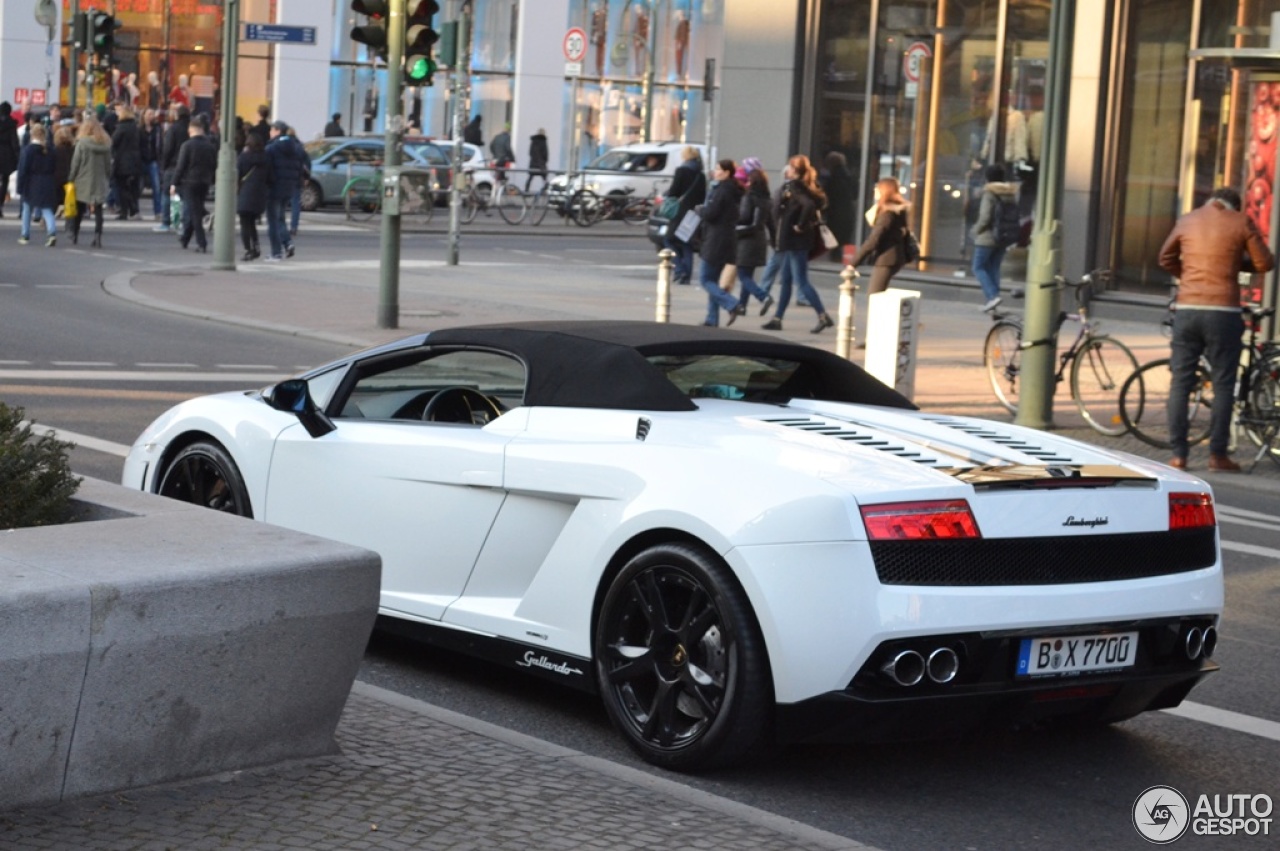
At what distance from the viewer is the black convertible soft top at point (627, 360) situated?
6.28m

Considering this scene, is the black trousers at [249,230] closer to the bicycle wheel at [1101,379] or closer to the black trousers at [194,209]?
the black trousers at [194,209]

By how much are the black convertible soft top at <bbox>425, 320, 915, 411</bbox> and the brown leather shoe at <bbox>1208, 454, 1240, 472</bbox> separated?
6729 millimetres

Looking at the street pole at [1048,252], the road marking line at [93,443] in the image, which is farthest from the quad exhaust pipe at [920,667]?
the street pole at [1048,252]

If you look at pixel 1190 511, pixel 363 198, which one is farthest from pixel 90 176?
pixel 1190 511

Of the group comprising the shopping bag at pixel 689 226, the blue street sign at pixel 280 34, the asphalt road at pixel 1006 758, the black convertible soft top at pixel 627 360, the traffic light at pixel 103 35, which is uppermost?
the blue street sign at pixel 280 34

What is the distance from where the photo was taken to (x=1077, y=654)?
5.52 m

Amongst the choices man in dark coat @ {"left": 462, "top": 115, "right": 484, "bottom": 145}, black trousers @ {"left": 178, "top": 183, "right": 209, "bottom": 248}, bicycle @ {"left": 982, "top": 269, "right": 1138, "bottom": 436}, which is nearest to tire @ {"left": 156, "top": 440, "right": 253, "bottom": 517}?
bicycle @ {"left": 982, "top": 269, "right": 1138, "bottom": 436}

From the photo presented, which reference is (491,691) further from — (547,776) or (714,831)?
(714,831)

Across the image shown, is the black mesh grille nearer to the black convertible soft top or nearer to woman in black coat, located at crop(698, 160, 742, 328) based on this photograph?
the black convertible soft top

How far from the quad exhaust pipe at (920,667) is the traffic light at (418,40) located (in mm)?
14504

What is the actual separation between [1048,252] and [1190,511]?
8702mm

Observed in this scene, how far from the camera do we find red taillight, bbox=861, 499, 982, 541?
5.29 m

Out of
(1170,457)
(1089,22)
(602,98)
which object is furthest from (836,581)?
(602,98)

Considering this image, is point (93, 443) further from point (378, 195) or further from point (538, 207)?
point (538, 207)
